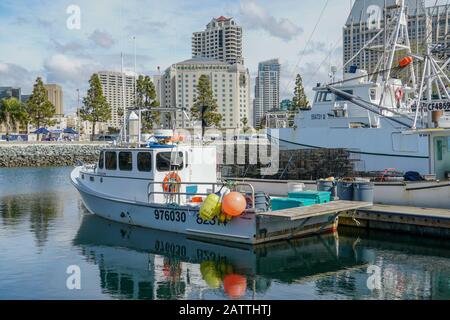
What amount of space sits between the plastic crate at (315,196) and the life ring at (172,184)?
377 cm

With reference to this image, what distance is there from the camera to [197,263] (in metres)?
14.1

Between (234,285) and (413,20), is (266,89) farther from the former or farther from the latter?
(234,285)

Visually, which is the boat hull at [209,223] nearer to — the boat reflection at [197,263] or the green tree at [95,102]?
the boat reflection at [197,263]

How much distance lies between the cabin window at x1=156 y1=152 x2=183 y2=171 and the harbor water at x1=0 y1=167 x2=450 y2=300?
7.24 feet

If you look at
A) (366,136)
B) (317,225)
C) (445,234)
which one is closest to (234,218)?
(317,225)

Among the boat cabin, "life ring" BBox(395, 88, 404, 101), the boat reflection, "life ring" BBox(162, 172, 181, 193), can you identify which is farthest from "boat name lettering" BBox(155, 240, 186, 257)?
"life ring" BBox(395, 88, 404, 101)

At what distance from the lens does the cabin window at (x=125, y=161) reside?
18234mm

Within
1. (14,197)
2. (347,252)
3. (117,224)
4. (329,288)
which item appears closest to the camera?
(329,288)

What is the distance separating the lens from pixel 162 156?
17.5 metres

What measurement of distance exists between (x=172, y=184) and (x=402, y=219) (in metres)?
7.50

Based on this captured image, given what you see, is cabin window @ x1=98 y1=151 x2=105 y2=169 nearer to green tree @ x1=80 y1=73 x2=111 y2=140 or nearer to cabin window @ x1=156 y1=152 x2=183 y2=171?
cabin window @ x1=156 y1=152 x2=183 y2=171
